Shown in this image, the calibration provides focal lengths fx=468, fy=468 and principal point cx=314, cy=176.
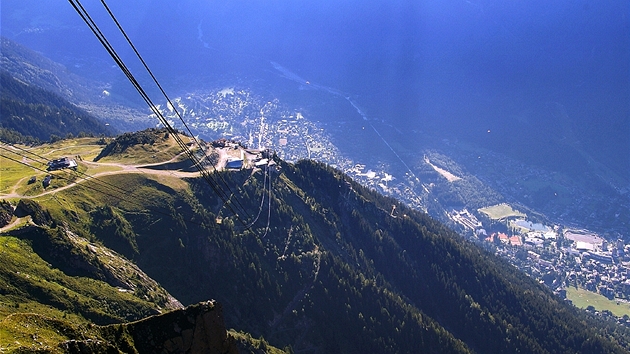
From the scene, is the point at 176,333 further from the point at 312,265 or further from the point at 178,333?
the point at 312,265

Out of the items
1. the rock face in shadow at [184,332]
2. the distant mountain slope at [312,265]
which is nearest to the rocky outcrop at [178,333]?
the rock face in shadow at [184,332]

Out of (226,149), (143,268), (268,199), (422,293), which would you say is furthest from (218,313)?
(422,293)

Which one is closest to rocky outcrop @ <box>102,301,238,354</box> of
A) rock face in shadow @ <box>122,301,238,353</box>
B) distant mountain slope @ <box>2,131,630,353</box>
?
rock face in shadow @ <box>122,301,238,353</box>

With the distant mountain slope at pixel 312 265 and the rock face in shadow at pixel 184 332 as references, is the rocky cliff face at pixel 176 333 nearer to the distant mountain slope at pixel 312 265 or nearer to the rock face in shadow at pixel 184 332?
the rock face in shadow at pixel 184 332

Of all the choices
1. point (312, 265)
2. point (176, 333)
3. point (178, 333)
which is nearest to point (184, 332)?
point (178, 333)

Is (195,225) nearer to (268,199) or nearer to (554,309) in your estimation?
(268,199)
